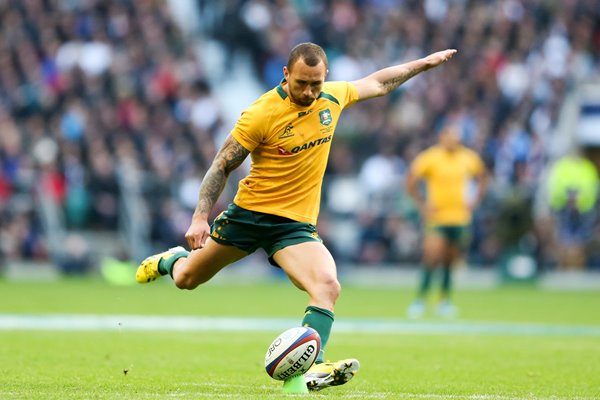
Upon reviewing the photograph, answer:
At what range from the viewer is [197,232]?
8188 millimetres

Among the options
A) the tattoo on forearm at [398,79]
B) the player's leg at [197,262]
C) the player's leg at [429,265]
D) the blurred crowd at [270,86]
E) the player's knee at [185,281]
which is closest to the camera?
the player's leg at [197,262]

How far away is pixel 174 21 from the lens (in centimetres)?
2797

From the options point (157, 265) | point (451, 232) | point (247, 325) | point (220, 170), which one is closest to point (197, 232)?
point (220, 170)

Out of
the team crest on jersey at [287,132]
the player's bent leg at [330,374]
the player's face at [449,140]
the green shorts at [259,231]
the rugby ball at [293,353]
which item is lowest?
the player's bent leg at [330,374]

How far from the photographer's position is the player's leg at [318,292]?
321 inches

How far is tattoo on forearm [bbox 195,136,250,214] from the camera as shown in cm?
841

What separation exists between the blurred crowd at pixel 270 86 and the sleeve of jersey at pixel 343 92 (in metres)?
14.4

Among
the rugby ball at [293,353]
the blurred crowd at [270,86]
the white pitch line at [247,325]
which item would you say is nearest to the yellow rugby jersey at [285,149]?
the rugby ball at [293,353]

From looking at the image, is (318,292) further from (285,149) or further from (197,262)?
(197,262)

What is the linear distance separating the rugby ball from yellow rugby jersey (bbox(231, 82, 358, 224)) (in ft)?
3.57

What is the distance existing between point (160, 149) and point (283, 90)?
53.0 ft

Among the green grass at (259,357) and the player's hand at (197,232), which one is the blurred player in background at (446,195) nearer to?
the green grass at (259,357)

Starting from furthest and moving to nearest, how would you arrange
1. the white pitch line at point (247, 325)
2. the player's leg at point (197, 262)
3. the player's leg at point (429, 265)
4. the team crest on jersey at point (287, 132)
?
the player's leg at point (429, 265), the white pitch line at point (247, 325), the player's leg at point (197, 262), the team crest on jersey at point (287, 132)

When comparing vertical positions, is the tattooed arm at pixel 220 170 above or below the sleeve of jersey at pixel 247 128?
below
